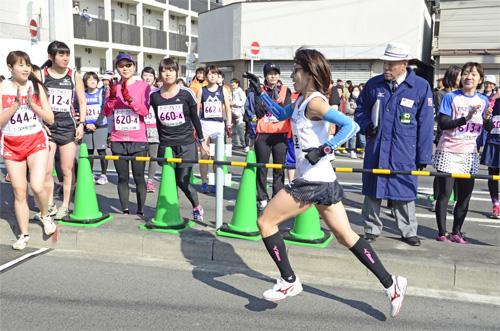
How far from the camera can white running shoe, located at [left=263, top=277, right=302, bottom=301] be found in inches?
A: 146

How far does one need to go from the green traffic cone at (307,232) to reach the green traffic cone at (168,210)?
1.27 meters

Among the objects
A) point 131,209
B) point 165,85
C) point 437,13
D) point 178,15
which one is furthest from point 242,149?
point 178,15

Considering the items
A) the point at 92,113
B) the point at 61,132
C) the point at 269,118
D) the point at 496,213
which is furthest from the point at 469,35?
the point at 61,132

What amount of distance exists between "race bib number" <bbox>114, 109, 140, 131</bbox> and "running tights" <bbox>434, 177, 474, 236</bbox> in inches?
146

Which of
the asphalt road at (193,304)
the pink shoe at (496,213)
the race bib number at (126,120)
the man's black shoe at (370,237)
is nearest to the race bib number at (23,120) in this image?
the race bib number at (126,120)

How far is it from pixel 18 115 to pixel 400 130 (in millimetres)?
3931

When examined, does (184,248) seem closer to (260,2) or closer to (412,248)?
(412,248)

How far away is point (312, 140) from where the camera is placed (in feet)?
11.7

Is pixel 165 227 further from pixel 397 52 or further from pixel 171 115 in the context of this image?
pixel 397 52

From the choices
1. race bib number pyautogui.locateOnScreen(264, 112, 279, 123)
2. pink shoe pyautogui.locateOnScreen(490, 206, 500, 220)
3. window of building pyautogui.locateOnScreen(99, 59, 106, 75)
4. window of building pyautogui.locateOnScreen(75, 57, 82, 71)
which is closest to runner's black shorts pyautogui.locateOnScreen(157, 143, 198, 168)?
race bib number pyautogui.locateOnScreen(264, 112, 279, 123)

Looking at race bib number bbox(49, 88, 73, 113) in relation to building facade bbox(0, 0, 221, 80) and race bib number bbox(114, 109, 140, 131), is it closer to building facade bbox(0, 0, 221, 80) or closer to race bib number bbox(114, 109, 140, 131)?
race bib number bbox(114, 109, 140, 131)

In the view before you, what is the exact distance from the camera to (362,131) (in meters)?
4.98

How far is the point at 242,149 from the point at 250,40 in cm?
1096

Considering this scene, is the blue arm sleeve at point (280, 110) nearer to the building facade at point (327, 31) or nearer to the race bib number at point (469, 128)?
the race bib number at point (469, 128)
